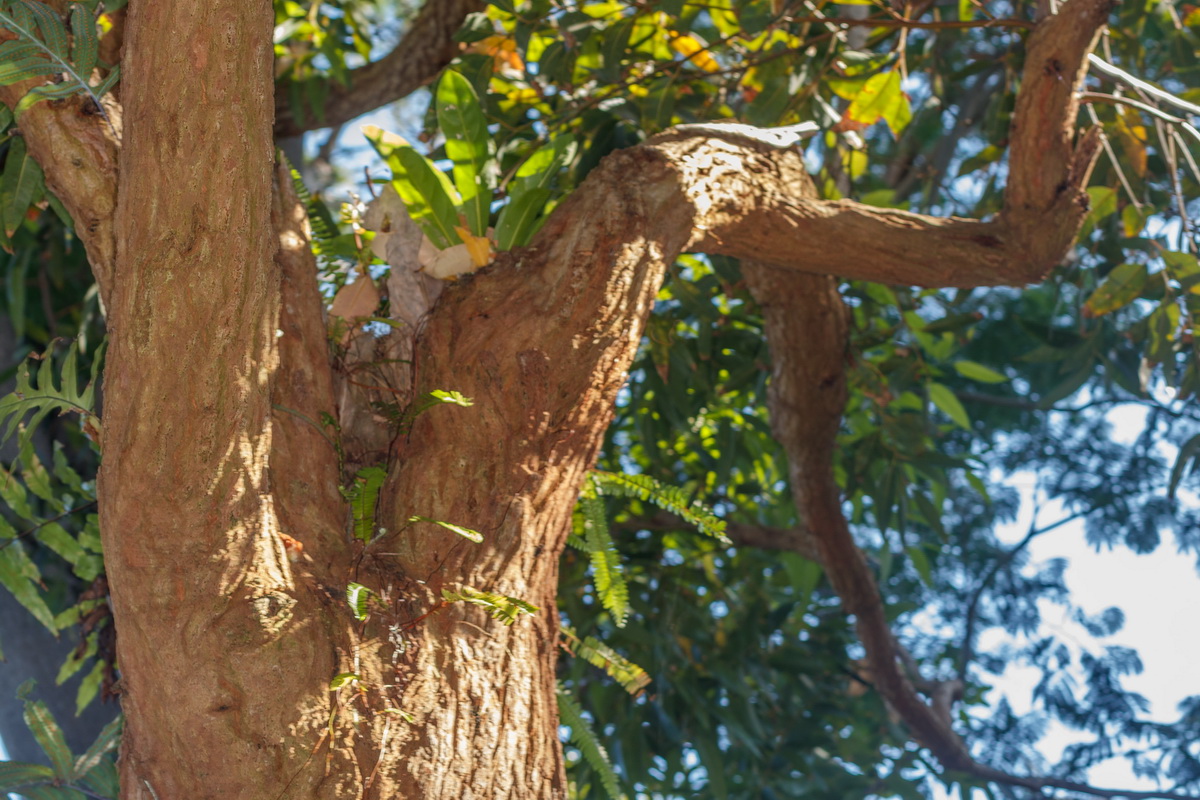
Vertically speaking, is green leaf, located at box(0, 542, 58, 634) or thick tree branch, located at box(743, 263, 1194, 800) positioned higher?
thick tree branch, located at box(743, 263, 1194, 800)

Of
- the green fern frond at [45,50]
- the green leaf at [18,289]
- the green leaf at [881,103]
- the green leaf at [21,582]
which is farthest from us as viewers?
the green leaf at [18,289]

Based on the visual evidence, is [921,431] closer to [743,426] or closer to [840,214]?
[743,426]

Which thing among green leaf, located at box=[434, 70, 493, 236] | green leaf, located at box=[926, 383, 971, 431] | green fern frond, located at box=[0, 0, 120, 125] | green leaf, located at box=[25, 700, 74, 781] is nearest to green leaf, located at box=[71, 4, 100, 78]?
green fern frond, located at box=[0, 0, 120, 125]

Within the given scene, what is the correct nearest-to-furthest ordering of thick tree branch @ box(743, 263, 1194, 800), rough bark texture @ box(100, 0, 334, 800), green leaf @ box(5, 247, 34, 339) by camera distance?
rough bark texture @ box(100, 0, 334, 800), thick tree branch @ box(743, 263, 1194, 800), green leaf @ box(5, 247, 34, 339)

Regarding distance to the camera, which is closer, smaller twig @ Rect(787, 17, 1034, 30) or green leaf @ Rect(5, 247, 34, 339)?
smaller twig @ Rect(787, 17, 1034, 30)

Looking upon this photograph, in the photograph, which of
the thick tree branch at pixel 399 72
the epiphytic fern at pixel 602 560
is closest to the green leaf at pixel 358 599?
the epiphytic fern at pixel 602 560

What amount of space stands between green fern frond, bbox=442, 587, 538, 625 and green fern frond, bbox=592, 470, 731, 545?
37cm

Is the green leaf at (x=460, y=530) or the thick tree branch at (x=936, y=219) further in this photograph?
the thick tree branch at (x=936, y=219)

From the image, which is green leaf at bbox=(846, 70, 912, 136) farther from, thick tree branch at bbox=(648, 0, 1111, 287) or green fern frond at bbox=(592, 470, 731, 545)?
green fern frond at bbox=(592, 470, 731, 545)

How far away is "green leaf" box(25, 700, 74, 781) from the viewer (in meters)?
1.43

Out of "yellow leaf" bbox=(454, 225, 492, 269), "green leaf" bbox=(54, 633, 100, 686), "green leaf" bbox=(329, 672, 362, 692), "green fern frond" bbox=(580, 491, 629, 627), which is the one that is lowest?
"green leaf" bbox=(329, 672, 362, 692)

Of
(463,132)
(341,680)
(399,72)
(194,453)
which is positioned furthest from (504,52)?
(341,680)

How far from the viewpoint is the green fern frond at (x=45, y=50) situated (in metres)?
1.09

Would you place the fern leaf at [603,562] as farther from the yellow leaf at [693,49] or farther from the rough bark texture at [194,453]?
the yellow leaf at [693,49]
